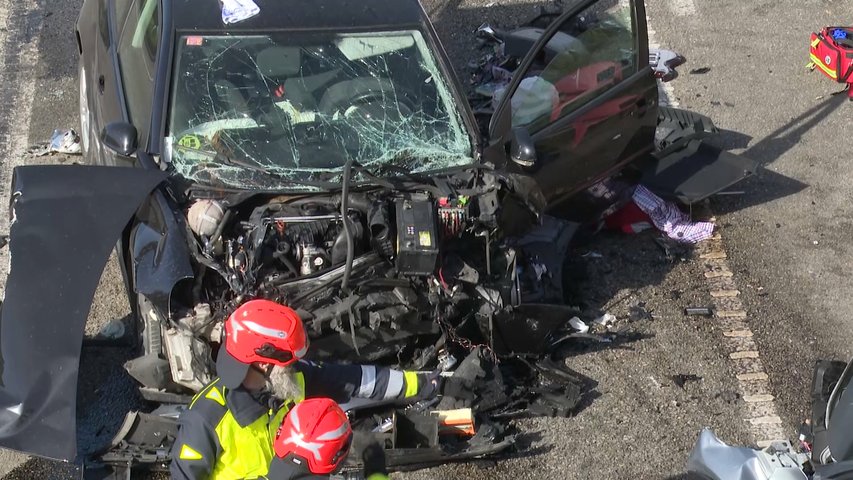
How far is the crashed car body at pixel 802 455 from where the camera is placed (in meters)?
4.57

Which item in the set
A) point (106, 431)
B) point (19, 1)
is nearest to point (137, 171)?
point (106, 431)

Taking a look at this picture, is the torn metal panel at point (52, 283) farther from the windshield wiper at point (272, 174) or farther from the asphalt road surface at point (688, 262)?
the asphalt road surface at point (688, 262)

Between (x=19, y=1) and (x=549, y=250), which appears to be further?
(x=19, y=1)

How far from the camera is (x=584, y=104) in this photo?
6.37 metres

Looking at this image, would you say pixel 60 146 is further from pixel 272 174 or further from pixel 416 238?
pixel 416 238

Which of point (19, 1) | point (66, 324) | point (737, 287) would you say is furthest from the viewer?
point (19, 1)

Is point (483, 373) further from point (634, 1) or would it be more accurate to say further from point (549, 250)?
point (634, 1)

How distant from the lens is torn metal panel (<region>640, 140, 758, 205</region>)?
7.21 meters

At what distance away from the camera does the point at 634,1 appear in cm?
639

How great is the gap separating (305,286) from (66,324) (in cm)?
122

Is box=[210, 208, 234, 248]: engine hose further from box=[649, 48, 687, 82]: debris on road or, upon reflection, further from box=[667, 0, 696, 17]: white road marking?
box=[667, 0, 696, 17]: white road marking

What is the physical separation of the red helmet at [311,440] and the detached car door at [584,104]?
2397mm

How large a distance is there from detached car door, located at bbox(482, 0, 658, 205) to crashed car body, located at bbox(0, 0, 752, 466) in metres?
0.01

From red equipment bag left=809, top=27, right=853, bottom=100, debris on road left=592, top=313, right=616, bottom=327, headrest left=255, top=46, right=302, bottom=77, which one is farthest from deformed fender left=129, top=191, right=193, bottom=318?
red equipment bag left=809, top=27, right=853, bottom=100
